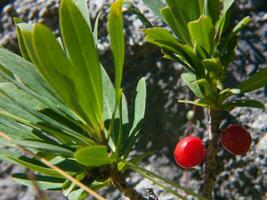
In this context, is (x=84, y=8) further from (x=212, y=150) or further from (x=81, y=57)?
(x=212, y=150)

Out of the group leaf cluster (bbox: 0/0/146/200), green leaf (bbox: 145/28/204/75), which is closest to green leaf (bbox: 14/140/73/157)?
leaf cluster (bbox: 0/0/146/200)

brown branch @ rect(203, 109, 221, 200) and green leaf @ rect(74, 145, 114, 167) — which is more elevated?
green leaf @ rect(74, 145, 114, 167)

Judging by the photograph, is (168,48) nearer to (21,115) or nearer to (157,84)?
(21,115)

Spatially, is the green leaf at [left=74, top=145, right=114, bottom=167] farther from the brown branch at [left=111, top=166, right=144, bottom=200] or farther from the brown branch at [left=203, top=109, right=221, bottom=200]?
the brown branch at [left=203, top=109, right=221, bottom=200]

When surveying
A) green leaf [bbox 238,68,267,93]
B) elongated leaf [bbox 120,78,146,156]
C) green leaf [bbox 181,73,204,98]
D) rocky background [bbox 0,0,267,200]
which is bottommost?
rocky background [bbox 0,0,267,200]

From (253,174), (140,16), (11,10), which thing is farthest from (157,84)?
(140,16)

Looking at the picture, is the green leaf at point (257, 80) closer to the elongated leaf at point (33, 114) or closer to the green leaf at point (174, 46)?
the green leaf at point (174, 46)
